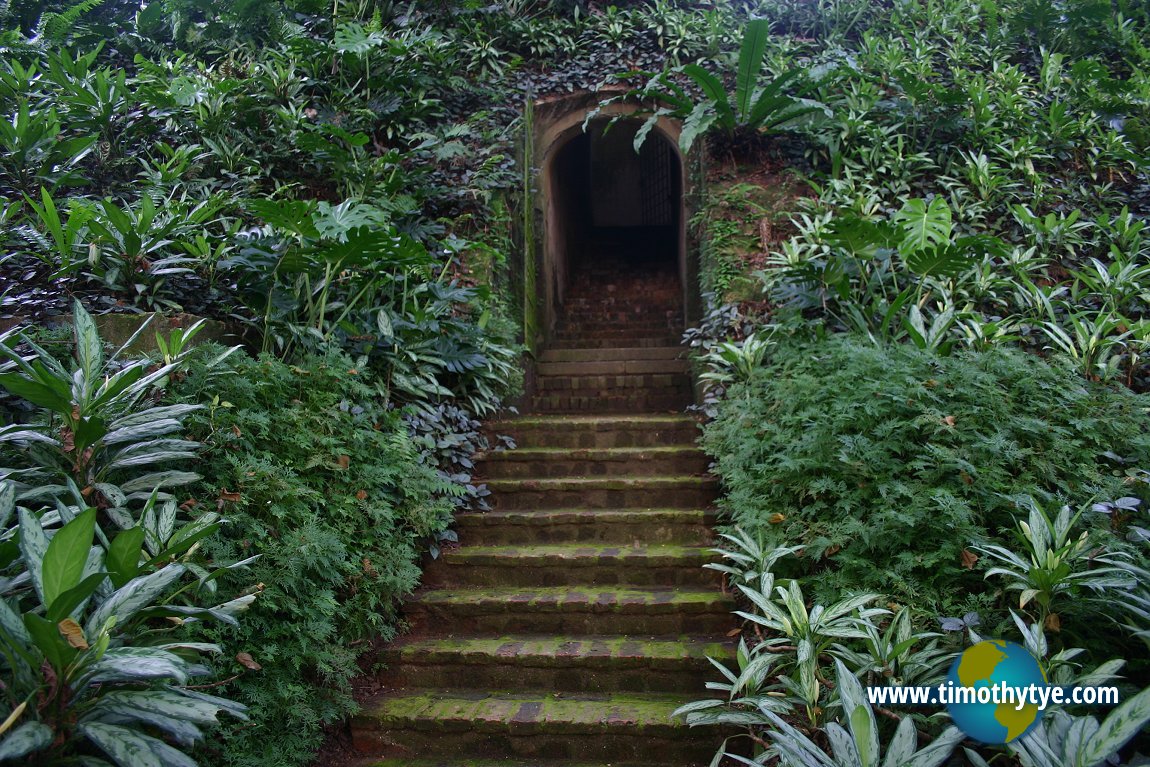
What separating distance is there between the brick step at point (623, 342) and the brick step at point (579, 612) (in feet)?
10.9

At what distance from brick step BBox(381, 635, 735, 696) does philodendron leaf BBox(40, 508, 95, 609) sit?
154cm

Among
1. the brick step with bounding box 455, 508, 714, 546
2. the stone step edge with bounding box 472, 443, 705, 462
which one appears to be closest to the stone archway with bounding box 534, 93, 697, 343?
the stone step edge with bounding box 472, 443, 705, 462

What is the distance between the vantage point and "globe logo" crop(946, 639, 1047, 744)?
1624 mm

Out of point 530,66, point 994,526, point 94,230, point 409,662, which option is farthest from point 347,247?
point 530,66

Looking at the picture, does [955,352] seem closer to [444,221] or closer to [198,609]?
[198,609]

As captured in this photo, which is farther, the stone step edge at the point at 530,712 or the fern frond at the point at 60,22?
the fern frond at the point at 60,22

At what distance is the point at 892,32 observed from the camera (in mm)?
6480

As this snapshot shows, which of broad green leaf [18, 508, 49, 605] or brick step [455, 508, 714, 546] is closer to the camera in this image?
broad green leaf [18, 508, 49, 605]

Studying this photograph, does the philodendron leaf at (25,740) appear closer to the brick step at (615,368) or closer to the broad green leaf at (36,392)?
the broad green leaf at (36,392)

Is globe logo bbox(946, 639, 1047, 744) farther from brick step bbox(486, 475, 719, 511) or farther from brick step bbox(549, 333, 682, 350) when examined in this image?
brick step bbox(549, 333, 682, 350)

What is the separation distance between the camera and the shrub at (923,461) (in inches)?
85.3

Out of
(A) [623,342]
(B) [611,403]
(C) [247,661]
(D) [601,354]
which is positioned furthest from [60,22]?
(C) [247,661]

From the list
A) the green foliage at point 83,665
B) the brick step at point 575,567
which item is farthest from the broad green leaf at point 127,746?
the brick step at point 575,567

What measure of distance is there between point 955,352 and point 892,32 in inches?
194
